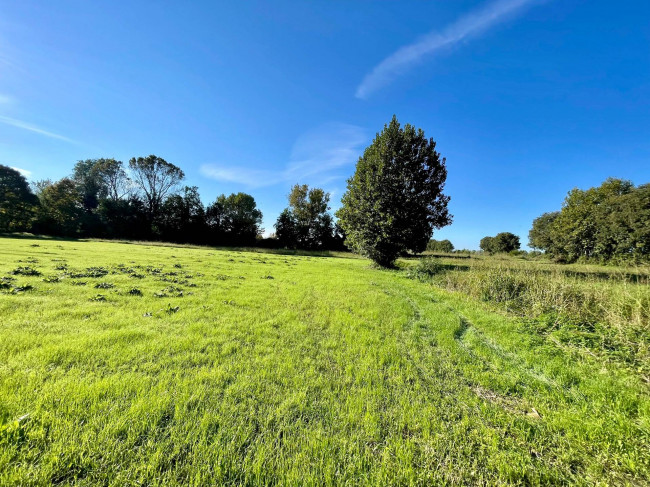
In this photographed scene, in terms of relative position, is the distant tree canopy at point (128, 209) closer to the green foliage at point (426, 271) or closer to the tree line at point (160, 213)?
the tree line at point (160, 213)

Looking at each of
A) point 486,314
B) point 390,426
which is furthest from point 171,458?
point 486,314

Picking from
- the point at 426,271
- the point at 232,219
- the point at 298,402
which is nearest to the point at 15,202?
the point at 232,219

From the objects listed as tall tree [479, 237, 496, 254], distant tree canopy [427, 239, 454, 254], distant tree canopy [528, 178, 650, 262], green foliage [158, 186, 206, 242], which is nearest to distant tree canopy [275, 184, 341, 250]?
green foliage [158, 186, 206, 242]

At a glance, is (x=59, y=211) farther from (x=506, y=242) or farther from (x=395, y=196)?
(x=506, y=242)

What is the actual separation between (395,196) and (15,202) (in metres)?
65.4

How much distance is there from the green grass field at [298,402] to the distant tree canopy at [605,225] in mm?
28428

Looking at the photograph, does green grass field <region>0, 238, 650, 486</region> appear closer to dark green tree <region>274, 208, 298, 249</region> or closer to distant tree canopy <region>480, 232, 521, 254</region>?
dark green tree <region>274, 208, 298, 249</region>

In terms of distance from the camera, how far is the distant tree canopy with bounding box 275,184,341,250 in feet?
177

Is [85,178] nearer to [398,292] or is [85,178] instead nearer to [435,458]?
[398,292]

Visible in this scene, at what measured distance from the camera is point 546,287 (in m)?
9.26

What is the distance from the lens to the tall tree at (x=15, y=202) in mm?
40156

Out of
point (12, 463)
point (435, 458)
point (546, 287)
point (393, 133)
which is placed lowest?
point (435, 458)

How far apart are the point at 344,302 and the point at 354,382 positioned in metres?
5.27

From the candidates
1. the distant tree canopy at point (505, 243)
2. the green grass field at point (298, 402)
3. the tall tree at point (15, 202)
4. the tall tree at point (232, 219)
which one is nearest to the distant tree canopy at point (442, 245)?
the distant tree canopy at point (505, 243)
